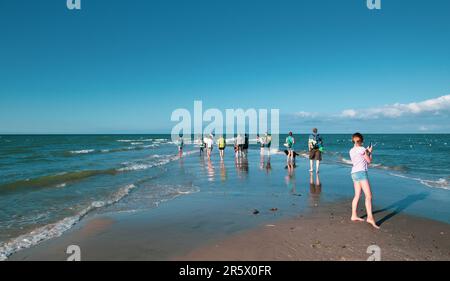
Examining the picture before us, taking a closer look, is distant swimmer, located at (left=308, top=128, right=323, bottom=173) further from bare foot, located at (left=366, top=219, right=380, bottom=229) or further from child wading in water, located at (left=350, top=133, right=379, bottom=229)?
bare foot, located at (left=366, top=219, right=380, bottom=229)

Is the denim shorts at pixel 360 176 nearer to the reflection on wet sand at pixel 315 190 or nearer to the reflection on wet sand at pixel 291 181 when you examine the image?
the reflection on wet sand at pixel 315 190

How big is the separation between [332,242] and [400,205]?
4280mm

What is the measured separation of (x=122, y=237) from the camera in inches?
248

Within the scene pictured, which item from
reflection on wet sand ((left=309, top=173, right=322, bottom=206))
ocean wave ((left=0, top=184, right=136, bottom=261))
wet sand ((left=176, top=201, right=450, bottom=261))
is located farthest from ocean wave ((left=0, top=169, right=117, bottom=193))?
wet sand ((left=176, top=201, right=450, bottom=261))

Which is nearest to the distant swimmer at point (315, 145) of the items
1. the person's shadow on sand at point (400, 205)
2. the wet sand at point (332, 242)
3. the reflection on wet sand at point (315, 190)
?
the reflection on wet sand at point (315, 190)

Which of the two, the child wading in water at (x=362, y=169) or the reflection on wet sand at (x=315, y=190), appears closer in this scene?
the child wading in water at (x=362, y=169)

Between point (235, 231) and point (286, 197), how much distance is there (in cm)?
370

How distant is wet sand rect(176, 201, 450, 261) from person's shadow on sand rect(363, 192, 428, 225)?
0.83 feet

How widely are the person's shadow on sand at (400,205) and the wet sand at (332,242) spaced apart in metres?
0.25

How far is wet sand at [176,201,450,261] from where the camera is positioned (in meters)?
5.05

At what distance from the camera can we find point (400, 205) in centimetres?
862

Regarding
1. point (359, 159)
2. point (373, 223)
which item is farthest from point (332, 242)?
point (359, 159)

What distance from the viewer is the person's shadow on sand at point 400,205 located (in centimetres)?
741
